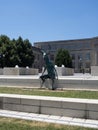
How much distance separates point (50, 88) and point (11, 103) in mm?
5843

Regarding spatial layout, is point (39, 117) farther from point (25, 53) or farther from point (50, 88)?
point (25, 53)

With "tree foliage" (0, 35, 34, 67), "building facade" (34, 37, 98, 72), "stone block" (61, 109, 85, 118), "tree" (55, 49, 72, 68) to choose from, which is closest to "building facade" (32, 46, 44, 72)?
"building facade" (34, 37, 98, 72)

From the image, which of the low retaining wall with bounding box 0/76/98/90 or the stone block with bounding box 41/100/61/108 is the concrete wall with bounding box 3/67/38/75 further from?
the stone block with bounding box 41/100/61/108

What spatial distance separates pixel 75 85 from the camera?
1288cm

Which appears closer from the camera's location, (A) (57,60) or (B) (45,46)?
(A) (57,60)

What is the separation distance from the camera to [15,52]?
51.4 metres

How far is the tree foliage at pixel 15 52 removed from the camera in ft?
165

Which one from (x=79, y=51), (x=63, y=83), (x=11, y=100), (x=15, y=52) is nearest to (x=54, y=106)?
(x=11, y=100)

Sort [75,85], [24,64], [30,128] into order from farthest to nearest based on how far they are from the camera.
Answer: [24,64]
[75,85]
[30,128]

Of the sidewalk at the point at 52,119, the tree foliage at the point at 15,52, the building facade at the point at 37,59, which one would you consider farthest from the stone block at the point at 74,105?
the building facade at the point at 37,59

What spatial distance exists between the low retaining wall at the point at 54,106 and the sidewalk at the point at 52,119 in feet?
0.53

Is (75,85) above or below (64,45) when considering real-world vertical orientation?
below

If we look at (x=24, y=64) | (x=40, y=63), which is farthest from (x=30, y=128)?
(x=40, y=63)

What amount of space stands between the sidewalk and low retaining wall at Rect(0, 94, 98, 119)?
0.16 m
